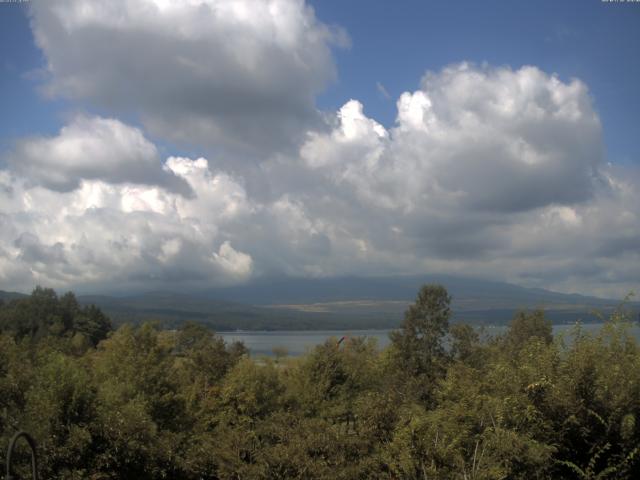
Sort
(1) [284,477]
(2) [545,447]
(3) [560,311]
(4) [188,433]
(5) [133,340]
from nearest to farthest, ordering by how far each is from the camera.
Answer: (2) [545,447], (1) [284,477], (4) [188,433], (5) [133,340], (3) [560,311]

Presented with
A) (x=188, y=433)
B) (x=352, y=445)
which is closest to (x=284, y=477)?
(x=352, y=445)

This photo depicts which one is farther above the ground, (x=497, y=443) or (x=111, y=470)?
(x=497, y=443)

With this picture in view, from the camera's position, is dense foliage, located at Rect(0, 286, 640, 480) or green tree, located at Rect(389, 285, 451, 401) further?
green tree, located at Rect(389, 285, 451, 401)

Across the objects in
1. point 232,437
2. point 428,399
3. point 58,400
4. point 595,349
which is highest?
point 595,349

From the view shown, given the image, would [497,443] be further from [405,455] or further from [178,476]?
[178,476]

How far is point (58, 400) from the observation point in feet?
57.1

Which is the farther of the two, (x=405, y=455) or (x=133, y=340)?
(x=133, y=340)

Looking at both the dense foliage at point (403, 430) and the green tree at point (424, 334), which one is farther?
the green tree at point (424, 334)

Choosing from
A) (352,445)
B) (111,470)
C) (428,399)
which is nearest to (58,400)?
(111,470)

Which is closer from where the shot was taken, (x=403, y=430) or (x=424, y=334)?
(x=403, y=430)

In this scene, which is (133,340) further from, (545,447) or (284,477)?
(545,447)

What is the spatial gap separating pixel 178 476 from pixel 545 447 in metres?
12.3

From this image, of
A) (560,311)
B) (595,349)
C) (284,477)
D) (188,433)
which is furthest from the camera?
(560,311)

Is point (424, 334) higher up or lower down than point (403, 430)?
higher up
